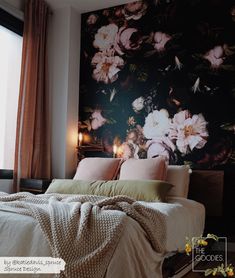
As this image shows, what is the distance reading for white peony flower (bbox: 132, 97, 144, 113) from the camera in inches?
148

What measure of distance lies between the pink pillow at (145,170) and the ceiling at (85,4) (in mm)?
1930

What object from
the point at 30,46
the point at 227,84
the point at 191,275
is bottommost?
the point at 191,275

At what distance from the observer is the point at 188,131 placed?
11.5 feet

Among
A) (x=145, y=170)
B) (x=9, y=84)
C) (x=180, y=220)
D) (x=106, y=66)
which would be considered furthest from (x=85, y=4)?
(x=180, y=220)

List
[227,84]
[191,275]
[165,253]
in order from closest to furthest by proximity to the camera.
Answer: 1. [165,253]
2. [191,275]
3. [227,84]

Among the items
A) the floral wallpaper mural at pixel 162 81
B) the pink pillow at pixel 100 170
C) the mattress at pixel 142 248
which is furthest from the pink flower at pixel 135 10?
the mattress at pixel 142 248

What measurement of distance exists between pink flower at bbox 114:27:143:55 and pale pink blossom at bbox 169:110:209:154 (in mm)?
967

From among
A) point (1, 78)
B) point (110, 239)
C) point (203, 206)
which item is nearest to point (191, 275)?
point (203, 206)

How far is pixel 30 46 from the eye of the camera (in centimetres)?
380

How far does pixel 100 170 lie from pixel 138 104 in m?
0.92

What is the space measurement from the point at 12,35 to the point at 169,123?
1.97 metres

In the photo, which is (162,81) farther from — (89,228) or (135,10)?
(89,228)

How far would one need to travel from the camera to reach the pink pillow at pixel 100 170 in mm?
3279

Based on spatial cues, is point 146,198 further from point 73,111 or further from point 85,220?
point 73,111
